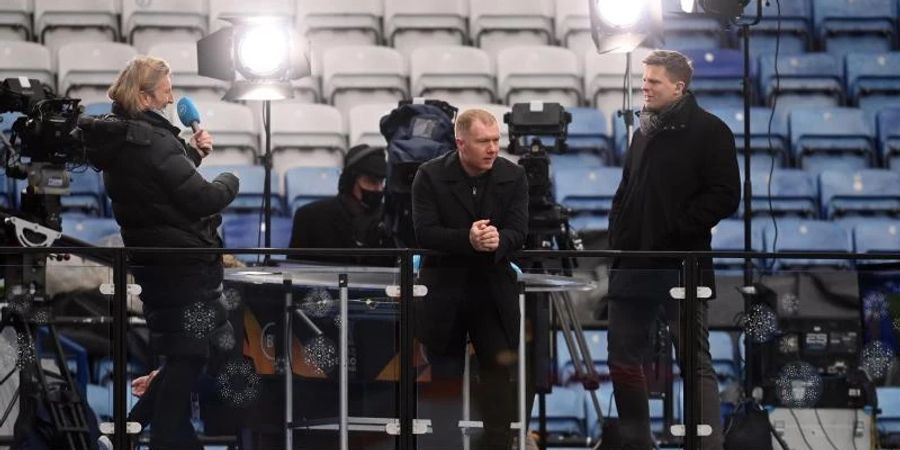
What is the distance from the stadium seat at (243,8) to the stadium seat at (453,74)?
0.90 meters

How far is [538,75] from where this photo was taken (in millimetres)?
9742

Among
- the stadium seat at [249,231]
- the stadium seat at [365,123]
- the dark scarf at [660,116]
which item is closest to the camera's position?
the dark scarf at [660,116]

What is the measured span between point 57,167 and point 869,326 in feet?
10.4

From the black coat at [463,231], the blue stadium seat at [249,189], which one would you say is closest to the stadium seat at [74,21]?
the blue stadium seat at [249,189]

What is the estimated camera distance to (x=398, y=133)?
688 cm

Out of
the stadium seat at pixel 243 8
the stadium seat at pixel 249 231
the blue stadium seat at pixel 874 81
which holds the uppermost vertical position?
→ the stadium seat at pixel 243 8

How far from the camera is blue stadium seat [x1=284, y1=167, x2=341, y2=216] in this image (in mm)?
8875

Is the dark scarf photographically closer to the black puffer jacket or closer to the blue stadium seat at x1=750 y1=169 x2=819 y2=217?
the black puffer jacket

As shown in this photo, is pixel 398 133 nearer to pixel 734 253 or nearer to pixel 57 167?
pixel 57 167

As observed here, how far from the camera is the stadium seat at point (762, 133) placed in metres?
9.46

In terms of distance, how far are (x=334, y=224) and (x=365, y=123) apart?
73.4 inches

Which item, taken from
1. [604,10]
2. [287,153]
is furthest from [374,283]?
[287,153]

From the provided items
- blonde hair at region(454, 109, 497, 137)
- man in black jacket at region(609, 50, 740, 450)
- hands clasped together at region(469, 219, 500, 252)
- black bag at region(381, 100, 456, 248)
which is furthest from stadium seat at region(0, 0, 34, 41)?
hands clasped together at region(469, 219, 500, 252)

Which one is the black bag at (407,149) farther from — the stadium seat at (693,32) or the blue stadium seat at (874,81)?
the blue stadium seat at (874,81)
